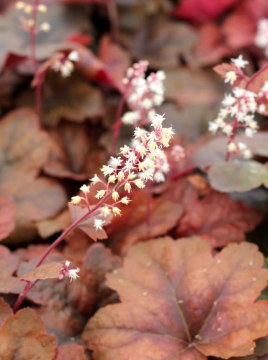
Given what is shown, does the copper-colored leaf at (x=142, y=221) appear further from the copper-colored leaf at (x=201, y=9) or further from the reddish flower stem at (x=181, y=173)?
the copper-colored leaf at (x=201, y=9)

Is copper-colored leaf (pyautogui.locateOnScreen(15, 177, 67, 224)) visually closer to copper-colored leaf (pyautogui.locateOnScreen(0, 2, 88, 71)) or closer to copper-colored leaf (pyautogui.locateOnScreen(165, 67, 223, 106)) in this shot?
copper-colored leaf (pyautogui.locateOnScreen(0, 2, 88, 71))

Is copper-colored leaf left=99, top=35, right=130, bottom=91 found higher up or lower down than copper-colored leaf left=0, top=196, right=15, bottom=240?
higher up

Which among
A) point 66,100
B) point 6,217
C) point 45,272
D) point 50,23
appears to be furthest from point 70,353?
point 50,23

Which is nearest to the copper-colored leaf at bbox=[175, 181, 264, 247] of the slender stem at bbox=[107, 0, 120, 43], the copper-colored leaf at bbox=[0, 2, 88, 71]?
the copper-colored leaf at bbox=[0, 2, 88, 71]

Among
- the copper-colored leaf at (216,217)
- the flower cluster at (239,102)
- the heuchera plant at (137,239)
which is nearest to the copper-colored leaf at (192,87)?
the heuchera plant at (137,239)

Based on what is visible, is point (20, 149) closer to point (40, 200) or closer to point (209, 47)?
point (40, 200)

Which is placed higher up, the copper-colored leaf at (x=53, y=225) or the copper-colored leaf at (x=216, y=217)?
the copper-colored leaf at (x=53, y=225)

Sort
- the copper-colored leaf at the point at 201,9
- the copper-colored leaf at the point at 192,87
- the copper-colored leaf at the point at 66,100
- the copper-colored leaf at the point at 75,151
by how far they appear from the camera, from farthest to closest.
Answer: the copper-colored leaf at the point at 201,9, the copper-colored leaf at the point at 192,87, the copper-colored leaf at the point at 66,100, the copper-colored leaf at the point at 75,151
